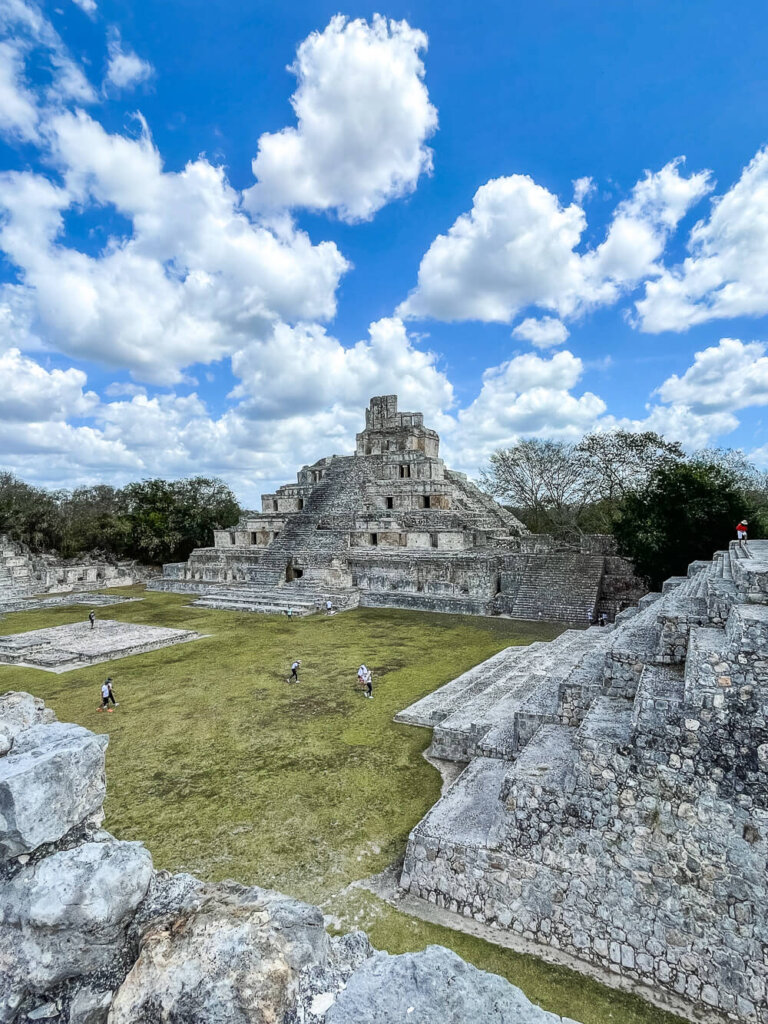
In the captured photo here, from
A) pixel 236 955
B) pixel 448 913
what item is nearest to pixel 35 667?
pixel 448 913

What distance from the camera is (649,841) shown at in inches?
151

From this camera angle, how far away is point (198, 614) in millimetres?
17469

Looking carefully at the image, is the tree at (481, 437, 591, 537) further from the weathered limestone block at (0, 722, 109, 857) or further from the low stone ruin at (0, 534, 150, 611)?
the weathered limestone block at (0, 722, 109, 857)

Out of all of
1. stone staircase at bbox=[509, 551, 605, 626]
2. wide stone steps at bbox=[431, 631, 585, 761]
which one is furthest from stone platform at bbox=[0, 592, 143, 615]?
wide stone steps at bbox=[431, 631, 585, 761]

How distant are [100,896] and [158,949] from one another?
1.14 feet

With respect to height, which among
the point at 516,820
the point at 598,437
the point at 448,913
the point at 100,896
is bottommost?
the point at 448,913

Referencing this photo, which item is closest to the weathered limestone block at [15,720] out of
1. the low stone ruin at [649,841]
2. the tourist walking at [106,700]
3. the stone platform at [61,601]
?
the low stone ruin at [649,841]

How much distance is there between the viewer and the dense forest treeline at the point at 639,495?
A: 48.1 ft

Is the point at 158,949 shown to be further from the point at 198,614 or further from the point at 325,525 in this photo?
the point at 325,525

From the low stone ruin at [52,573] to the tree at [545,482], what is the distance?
20.5 m

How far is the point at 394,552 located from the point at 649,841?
16176mm

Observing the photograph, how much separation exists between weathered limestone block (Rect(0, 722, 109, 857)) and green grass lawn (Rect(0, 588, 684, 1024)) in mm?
2676

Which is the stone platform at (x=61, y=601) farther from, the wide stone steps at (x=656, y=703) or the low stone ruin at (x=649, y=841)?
the wide stone steps at (x=656, y=703)

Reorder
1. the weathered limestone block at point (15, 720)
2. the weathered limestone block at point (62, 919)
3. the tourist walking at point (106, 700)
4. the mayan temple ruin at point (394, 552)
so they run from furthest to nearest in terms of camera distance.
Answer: the mayan temple ruin at point (394, 552), the tourist walking at point (106, 700), the weathered limestone block at point (15, 720), the weathered limestone block at point (62, 919)
